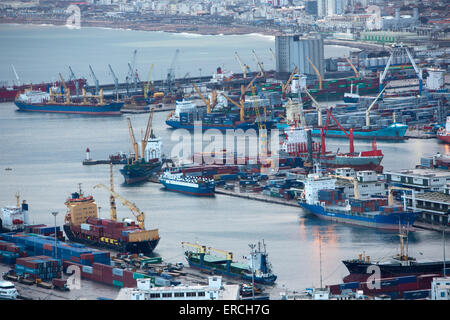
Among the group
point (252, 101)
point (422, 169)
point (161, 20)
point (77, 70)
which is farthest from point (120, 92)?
point (161, 20)

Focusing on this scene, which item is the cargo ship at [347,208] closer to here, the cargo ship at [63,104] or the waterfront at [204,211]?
the waterfront at [204,211]

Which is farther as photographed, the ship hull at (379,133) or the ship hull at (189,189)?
the ship hull at (379,133)

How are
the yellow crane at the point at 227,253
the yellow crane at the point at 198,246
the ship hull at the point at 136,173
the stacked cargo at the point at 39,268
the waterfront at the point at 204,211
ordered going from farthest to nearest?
the ship hull at the point at 136,173
the waterfront at the point at 204,211
the yellow crane at the point at 198,246
the yellow crane at the point at 227,253
the stacked cargo at the point at 39,268

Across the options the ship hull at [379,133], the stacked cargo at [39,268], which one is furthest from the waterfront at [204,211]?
the stacked cargo at [39,268]

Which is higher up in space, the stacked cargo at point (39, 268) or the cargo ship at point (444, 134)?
the stacked cargo at point (39, 268)

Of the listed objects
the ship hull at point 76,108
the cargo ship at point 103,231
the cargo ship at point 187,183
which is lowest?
the ship hull at point 76,108

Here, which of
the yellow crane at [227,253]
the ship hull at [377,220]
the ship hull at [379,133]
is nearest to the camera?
the yellow crane at [227,253]
